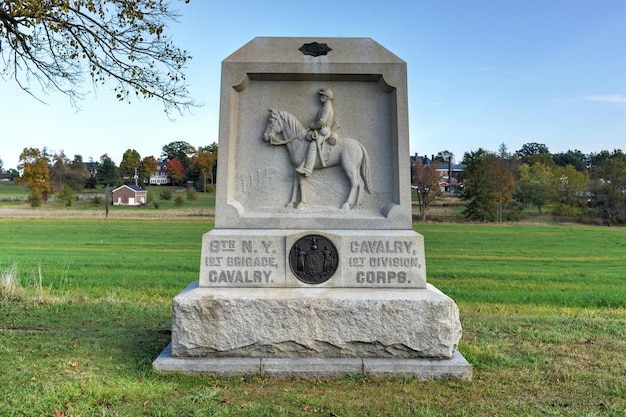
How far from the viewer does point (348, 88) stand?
18.6 ft

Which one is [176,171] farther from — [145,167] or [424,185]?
[424,185]

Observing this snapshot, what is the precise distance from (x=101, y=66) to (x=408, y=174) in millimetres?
6278

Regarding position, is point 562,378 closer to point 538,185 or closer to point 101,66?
point 101,66

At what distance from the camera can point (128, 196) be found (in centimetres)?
4056

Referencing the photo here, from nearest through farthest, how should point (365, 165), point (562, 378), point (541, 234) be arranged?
A: point (562, 378), point (365, 165), point (541, 234)

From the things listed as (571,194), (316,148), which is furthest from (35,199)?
(571,194)

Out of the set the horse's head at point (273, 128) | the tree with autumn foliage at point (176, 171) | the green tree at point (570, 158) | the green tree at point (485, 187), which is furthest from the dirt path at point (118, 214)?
the green tree at point (570, 158)

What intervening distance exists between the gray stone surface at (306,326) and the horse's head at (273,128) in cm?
190

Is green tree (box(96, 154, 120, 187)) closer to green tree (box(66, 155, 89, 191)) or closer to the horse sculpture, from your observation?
green tree (box(66, 155, 89, 191))

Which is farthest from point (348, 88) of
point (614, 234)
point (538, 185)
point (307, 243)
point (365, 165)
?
point (538, 185)

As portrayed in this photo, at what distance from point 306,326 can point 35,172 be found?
144 ft

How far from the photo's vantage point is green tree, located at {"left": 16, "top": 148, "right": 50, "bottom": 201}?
135 ft

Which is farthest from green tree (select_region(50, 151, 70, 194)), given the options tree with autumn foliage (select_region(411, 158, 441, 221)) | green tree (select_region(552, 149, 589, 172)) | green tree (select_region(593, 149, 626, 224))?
green tree (select_region(552, 149, 589, 172))

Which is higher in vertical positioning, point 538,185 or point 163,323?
point 538,185
